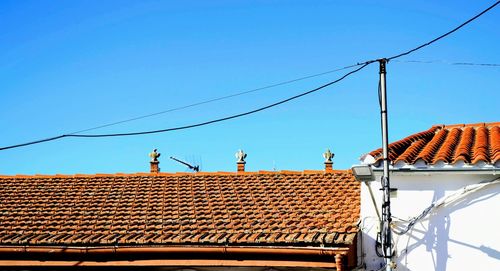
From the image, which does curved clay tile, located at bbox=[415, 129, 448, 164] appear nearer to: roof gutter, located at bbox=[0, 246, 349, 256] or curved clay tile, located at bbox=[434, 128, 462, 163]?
curved clay tile, located at bbox=[434, 128, 462, 163]

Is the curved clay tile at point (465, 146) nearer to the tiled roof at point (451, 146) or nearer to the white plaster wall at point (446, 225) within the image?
the tiled roof at point (451, 146)

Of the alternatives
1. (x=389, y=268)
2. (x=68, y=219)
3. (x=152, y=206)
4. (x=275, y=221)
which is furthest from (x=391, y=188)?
(x=68, y=219)

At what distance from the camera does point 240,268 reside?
36.1 ft

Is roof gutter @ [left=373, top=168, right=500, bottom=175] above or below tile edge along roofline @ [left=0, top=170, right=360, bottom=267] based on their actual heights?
above

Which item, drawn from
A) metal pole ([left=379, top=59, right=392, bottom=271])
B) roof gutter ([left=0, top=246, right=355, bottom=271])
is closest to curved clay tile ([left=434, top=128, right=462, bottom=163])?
Answer: metal pole ([left=379, top=59, right=392, bottom=271])

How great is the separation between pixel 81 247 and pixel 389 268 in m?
5.04

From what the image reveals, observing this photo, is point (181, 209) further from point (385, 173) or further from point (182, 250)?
point (385, 173)

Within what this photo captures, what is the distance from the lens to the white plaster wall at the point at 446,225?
9805 millimetres

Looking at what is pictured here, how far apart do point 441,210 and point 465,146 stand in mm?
1600

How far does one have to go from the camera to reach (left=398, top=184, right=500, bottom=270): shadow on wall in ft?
32.6

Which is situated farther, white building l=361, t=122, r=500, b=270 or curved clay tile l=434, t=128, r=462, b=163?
curved clay tile l=434, t=128, r=462, b=163

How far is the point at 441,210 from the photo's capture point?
10094 mm

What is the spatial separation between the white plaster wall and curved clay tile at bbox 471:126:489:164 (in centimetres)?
24

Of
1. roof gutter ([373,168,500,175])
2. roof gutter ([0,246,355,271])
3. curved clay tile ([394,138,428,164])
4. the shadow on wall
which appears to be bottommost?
roof gutter ([0,246,355,271])
